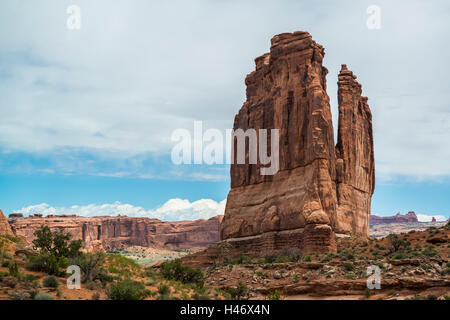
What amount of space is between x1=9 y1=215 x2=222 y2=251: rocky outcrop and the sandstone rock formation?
8868 cm

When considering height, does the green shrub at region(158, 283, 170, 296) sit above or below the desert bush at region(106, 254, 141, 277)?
below

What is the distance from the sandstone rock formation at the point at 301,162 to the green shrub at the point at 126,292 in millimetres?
27986

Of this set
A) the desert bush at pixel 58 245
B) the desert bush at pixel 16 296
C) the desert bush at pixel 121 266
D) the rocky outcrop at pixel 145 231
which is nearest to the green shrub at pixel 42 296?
the desert bush at pixel 16 296

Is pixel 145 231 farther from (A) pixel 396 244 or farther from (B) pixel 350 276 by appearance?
(B) pixel 350 276

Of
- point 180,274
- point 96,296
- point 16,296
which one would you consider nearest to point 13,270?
point 16,296

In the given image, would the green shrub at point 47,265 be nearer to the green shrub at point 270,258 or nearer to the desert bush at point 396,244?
the green shrub at point 270,258

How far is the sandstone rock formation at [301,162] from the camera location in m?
55.0

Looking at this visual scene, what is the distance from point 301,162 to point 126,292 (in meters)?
36.2

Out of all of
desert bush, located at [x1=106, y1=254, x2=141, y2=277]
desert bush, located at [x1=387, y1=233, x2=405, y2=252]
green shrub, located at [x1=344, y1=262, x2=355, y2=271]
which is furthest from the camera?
desert bush, located at [x1=387, y1=233, x2=405, y2=252]

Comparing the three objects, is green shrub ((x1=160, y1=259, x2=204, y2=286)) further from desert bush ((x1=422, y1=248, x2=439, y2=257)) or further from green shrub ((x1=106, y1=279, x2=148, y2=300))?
desert bush ((x1=422, y1=248, x2=439, y2=257))

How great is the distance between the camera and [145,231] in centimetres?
15738

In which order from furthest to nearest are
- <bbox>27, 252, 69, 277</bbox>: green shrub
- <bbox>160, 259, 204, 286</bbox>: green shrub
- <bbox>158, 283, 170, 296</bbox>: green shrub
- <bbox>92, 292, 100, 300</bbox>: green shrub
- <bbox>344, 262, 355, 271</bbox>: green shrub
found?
<bbox>344, 262, 355, 271</bbox>: green shrub
<bbox>160, 259, 204, 286</bbox>: green shrub
<bbox>158, 283, 170, 296</bbox>: green shrub
<bbox>27, 252, 69, 277</bbox>: green shrub
<bbox>92, 292, 100, 300</bbox>: green shrub

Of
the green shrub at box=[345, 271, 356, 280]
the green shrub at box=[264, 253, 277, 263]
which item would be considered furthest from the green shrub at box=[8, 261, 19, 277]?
the green shrub at box=[264, 253, 277, 263]

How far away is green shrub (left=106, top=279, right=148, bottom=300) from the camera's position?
2492cm
